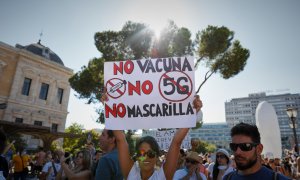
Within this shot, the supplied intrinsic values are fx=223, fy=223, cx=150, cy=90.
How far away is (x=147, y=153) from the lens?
2.28m

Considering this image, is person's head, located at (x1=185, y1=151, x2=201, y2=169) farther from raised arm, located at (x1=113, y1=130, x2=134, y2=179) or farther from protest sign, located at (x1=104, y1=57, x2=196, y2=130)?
raised arm, located at (x1=113, y1=130, x2=134, y2=179)

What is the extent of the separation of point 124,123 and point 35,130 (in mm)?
16859

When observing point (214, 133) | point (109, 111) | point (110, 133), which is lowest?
point (110, 133)

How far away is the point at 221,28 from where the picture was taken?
1756 centimetres

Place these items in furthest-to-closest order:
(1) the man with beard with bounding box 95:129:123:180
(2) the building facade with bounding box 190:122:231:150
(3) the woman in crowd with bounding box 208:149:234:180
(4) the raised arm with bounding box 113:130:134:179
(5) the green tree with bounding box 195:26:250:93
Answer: (2) the building facade with bounding box 190:122:231:150
(5) the green tree with bounding box 195:26:250:93
(3) the woman in crowd with bounding box 208:149:234:180
(1) the man with beard with bounding box 95:129:123:180
(4) the raised arm with bounding box 113:130:134:179

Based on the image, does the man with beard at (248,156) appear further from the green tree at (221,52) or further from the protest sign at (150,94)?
the green tree at (221,52)

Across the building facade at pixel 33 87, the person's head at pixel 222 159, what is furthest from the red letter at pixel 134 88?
the building facade at pixel 33 87

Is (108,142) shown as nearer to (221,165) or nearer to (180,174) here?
(180,174)

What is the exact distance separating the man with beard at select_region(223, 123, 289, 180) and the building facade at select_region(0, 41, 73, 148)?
25.9m

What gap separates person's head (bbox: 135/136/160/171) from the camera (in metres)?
2.22

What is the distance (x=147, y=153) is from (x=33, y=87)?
3102 centimetres

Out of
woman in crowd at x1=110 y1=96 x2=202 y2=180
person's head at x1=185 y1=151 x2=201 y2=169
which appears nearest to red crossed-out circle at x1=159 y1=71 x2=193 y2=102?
woman in crowd at x1=110 y1=96 x2=202 y2=180

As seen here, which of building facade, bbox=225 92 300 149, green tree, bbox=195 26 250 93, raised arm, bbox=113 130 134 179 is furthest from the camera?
building facade, bbox=225 92 300 149

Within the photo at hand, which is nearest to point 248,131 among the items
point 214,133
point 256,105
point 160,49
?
point 160,49
